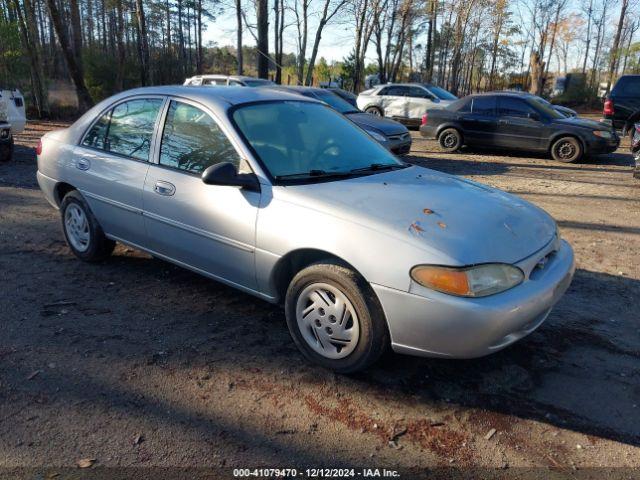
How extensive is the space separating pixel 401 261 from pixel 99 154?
305 cm

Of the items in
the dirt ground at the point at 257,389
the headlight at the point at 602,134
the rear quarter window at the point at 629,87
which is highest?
the rear quarter window at the point at 629,87

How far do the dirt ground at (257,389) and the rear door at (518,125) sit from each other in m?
8.10

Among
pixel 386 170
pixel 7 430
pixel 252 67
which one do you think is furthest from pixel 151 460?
pixel 252 67

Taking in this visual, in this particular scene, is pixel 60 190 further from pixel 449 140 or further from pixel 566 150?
pixel 566 150

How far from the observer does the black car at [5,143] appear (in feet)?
32.4

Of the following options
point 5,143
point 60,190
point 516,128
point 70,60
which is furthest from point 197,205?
point 70,60

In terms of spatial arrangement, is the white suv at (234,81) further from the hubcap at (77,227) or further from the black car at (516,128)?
the hubcap at (77,227)

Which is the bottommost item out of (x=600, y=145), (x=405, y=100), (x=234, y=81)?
(x=600, y=145)

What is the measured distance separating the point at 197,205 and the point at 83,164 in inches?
64.2

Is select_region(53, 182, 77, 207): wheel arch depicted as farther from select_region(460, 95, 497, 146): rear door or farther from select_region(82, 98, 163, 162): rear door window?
select_region(460, 95, 497, 146): rear door

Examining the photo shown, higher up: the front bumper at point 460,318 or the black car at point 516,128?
the black car at point 516,128

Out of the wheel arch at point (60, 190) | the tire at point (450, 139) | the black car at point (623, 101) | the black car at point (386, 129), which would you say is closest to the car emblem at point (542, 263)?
the wheel arch at point (60, 190)

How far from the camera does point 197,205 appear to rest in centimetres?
377

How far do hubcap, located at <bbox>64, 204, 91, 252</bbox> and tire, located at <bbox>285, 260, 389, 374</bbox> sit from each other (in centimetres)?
252
